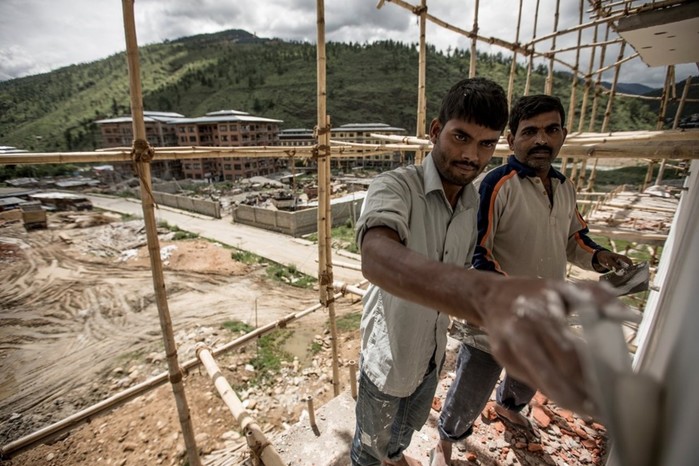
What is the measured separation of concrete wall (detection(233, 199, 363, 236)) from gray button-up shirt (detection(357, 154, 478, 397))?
16849 millimetres

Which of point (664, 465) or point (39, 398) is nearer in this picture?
point (664, 465)

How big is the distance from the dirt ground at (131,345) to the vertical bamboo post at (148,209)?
198 cm

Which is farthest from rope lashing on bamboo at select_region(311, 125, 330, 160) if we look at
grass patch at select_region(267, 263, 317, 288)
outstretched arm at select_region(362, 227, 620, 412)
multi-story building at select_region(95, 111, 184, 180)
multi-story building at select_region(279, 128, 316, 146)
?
multi-story building at select_region(95, 111, 184, 180)

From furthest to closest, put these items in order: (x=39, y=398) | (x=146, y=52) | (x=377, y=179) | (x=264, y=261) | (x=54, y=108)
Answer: (x=146, y=52) < (x=54, y=108) < (x=264, y=261) < (x=39, y=398) < (x=377, y=179)

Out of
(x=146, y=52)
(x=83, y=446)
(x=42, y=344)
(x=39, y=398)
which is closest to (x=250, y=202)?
(x=42, y=344)

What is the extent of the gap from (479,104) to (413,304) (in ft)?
3.32

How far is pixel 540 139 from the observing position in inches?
78.4

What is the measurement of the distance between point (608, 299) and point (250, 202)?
82.7 feet

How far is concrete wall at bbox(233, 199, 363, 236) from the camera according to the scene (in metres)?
19.1

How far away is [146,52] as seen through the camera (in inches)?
3590

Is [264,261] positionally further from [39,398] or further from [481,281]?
[481,281]

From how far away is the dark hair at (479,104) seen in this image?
4.69ft

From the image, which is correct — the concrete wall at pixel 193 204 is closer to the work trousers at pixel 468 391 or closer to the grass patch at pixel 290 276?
the grass patch at pixel 290 276

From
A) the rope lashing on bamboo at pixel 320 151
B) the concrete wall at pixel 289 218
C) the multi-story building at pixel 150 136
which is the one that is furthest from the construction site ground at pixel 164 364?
the multi-story building at pixel 150 136
